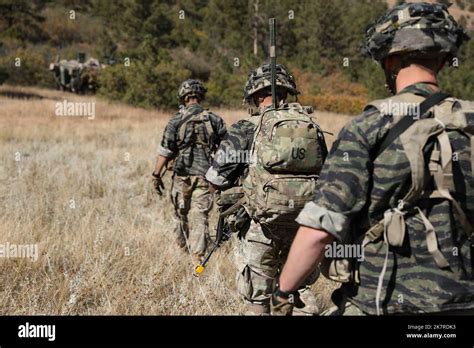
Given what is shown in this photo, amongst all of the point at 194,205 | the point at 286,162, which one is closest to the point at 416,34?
the point at 286,162

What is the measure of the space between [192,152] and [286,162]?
273 cm

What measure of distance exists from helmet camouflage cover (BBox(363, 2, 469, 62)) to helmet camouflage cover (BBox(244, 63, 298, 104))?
1.33 metres

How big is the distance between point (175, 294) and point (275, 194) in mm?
1526

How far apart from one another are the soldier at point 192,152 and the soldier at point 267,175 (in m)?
1.81

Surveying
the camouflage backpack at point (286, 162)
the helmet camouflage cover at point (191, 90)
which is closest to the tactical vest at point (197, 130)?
the helmet camouflage cover at point (191, 90)

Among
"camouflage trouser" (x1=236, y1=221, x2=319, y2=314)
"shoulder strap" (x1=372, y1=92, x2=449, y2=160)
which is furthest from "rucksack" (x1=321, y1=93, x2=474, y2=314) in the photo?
"camouflage trouser" (x1=236, y1=221, x2=319, y2=314)

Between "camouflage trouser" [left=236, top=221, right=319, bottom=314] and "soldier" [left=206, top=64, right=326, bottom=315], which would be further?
"camouflage trouser" [left=236, top=221, right=319, bottom=314]

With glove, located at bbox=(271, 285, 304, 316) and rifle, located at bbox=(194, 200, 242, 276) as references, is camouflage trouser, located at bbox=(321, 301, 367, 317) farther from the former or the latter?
rifle, located at bbox=(194, 200, 242, 276)

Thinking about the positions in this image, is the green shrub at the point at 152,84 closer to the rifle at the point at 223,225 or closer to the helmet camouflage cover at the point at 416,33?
the rifle at the point at 223,225

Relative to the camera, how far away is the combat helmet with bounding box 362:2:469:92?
1741 millimetres

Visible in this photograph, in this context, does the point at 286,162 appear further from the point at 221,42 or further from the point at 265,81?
the point at 221,42

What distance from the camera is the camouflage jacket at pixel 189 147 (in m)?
5.13

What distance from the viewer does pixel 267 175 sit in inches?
106

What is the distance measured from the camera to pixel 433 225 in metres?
1.70
